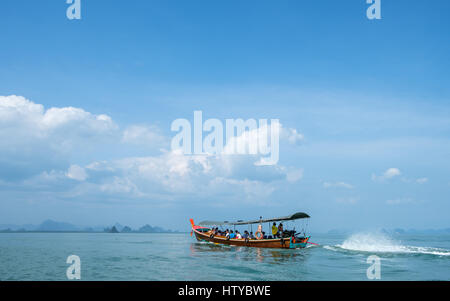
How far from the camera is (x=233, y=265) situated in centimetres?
Result: 2688

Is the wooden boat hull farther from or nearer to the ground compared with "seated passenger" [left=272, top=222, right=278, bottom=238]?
nearer to the ground

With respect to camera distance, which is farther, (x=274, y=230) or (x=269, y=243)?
(x=274, y=230)

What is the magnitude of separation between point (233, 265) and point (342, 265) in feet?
29.2

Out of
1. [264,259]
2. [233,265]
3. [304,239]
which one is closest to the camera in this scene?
[233,265]

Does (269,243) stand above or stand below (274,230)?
below

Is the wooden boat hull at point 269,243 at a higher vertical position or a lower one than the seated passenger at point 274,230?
lower

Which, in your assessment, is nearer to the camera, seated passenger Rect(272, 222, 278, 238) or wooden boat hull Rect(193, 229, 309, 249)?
wooden boat hull Rect(193, 229, 309, 249)

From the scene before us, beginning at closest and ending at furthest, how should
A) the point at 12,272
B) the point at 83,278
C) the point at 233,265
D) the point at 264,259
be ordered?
the point at 83,278, the point at 12,272, the point at 233,265, the point at 264,259

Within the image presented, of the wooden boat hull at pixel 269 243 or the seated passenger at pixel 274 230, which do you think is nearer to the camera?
the wooden boat hull at pixel 269 243
